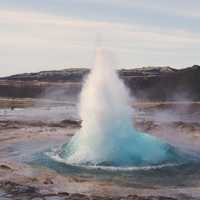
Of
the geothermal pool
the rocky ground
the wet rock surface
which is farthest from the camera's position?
the geothermal pool

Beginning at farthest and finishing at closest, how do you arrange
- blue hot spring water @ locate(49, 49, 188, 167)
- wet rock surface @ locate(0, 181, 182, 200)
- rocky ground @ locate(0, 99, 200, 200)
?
1. blue hot spring water @ locate(49, 49, 188, 167)
2. rocky ground @ locate(0, 99, 200, 200)
3. wet rock surface @ locate(0, 181, 182, 200)

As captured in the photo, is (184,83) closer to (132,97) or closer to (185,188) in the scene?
(132,97)

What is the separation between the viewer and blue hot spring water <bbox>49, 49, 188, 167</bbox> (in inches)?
722

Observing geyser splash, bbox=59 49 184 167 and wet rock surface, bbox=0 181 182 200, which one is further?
geyser splash, bbox=59 49 184 167

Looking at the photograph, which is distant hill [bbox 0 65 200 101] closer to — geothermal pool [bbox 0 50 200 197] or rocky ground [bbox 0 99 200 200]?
rocky ground [bbox 0 99 200 200]

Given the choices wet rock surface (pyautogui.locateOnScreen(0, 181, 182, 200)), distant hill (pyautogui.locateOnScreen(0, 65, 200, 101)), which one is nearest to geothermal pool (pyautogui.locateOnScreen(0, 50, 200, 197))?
wet rock surface (pyautogui.locateOnScreen(0, 181, 182, 200))

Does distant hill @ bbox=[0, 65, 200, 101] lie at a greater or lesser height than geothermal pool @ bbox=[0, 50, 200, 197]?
greater

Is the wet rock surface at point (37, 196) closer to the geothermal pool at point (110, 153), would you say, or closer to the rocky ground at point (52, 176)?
the rocky ground at point (52, 176)

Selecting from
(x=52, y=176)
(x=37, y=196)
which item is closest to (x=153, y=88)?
(x=52, y=176)

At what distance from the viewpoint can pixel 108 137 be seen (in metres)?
19.5

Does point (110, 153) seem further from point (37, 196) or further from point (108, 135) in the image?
point (37, 196)

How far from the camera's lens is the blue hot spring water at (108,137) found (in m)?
18.3

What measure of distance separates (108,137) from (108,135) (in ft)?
0.33

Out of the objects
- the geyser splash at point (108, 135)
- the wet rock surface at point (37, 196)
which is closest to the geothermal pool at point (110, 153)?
the geyser splash at point (108, 135)
